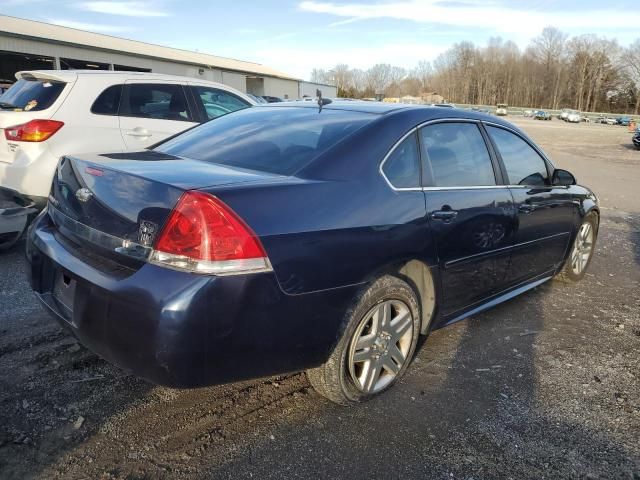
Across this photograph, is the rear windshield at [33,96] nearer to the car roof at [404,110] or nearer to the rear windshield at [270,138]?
the rear windshield at [270,138]

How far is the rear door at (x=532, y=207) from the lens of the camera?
3.80 m

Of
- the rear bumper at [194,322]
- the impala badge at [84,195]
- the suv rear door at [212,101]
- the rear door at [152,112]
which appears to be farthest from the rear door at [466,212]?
the suv rear door at [212,101]

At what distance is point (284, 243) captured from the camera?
2221 mm

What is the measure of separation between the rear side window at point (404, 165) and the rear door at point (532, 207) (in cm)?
107

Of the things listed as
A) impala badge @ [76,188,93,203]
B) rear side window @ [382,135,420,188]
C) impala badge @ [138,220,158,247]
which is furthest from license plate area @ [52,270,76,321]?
rear side window @ [382,135,420,188]

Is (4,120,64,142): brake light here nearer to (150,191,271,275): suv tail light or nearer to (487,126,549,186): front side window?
(150,191,271,275): suv tail light

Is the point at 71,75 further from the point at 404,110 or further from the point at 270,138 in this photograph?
the point at 404,110

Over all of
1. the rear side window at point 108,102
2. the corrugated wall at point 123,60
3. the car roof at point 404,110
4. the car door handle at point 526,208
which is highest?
the corrugated wall at point 123,60

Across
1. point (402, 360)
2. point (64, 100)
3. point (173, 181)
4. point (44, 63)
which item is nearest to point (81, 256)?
point (173, 181)

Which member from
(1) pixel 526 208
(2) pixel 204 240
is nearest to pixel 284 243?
(2) pixel 204 240

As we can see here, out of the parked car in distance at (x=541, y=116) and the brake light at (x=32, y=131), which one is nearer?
the brake light at (x=32, y=131)

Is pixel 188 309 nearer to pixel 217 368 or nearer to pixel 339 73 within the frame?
pixel 217 368

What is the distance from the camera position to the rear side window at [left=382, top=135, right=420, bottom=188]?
281 centimetres

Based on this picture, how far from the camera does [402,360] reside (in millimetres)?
3014
